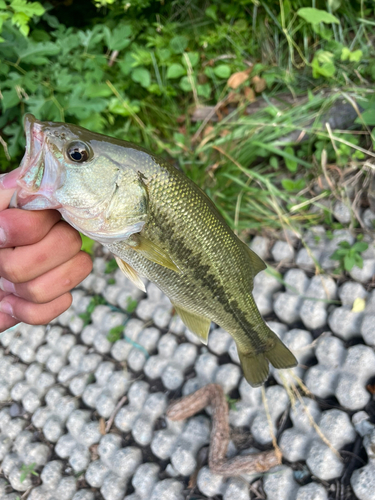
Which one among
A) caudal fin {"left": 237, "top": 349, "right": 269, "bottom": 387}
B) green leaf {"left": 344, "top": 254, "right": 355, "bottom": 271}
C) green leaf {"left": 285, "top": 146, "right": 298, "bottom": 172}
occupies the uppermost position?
green leaf {"left": 285, "top": 146, "right": 298, "bottom": 172}

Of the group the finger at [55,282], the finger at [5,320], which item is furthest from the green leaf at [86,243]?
the finger at [55,282]

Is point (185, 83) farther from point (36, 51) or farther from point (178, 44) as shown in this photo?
point (36, 51)

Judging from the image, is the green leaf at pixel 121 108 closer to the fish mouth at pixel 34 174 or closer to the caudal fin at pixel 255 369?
the fish mouth at pixel 34 174

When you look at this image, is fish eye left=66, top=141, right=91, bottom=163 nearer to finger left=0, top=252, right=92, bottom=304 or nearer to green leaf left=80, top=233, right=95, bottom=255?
finger left=0, top=252, right=92, bottom=304

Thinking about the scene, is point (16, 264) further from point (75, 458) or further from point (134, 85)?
point (134, 85)

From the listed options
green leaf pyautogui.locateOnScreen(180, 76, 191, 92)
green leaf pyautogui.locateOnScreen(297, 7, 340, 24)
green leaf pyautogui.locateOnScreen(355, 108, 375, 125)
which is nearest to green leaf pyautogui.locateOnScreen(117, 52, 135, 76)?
green leaf pyautogui.locateOnScreen(180, 76, 191, 92)
